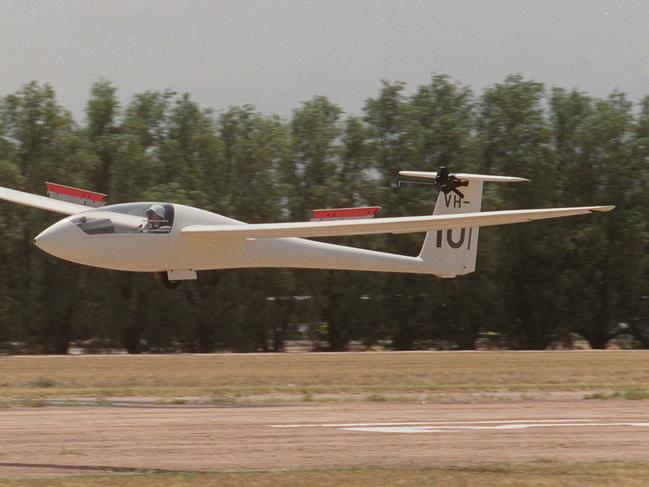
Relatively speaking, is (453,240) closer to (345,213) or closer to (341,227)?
(345,213)

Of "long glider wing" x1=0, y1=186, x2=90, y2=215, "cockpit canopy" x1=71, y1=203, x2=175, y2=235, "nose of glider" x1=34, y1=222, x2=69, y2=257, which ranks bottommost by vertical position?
"nose of glider" x1=34, y1=222, x2=69, y2=257

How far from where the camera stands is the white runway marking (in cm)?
1952

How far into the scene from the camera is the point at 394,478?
45.8 ft

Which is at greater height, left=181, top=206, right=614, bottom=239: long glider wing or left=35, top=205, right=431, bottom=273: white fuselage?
left=181, top=206, right=614, bottom=239: long glider wing

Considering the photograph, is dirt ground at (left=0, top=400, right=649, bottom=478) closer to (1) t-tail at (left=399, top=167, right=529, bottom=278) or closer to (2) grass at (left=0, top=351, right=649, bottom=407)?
(2) grass at (left=0, top=351, right=649, bottom=407)

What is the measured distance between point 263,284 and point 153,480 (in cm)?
4619

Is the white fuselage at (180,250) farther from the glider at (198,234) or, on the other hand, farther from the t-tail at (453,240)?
the t-tail at (453,240)

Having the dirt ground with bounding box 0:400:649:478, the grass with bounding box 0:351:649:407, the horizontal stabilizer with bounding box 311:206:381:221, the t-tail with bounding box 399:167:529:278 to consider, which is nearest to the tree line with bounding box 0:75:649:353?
the grass with bounding box 0:351:649:407

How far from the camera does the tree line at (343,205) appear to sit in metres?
59.3

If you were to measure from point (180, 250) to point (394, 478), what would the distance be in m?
13.4

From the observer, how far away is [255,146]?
202 ft

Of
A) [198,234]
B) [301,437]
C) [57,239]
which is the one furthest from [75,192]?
[301,437]

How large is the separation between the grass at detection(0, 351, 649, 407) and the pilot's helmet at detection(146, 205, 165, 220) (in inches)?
176

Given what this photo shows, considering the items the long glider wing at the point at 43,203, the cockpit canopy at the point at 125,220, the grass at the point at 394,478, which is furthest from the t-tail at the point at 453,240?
the grass at the point at 394,478
